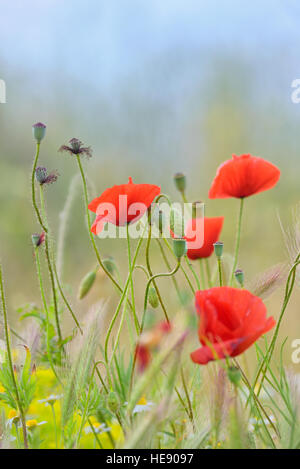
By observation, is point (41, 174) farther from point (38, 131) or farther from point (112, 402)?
point (112, 402)

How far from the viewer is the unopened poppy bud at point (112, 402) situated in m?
0.29

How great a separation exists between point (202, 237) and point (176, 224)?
0.23ft

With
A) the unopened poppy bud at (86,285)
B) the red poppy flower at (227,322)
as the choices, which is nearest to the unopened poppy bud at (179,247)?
the red poppy flower at (227,322)

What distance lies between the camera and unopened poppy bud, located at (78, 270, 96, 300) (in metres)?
0.40

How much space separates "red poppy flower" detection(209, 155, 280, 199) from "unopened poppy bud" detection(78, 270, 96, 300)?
0.10 m

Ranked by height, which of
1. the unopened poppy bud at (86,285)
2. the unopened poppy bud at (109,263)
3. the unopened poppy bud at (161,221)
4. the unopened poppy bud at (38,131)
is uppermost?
the unopened poppy bud at (38,131)

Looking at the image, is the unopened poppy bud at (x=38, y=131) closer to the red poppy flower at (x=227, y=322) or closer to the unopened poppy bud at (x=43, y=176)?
the unopened poppy bud at (x=43, y=176)

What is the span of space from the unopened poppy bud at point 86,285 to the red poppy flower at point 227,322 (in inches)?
6.7

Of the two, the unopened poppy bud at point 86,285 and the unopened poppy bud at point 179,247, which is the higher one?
the unopened poppy bud at point 179,247

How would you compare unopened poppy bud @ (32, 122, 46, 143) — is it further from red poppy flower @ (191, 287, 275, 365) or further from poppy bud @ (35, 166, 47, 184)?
red poppy flower @ (191, 287, 275, 365)

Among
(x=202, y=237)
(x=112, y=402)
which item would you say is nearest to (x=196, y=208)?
(x=202, y=237)

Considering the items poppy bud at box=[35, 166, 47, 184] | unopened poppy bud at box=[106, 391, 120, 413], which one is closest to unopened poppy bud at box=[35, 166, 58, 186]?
poppy bud at box=[35, 166, 47, 184]

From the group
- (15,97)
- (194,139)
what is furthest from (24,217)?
(194,139)

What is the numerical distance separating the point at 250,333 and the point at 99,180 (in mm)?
1098
